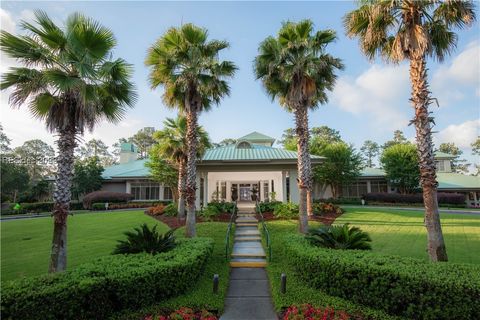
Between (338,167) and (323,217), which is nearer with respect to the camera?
(323,217)

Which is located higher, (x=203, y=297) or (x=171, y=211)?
(x=171, y=211)

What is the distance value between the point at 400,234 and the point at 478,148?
5801cm

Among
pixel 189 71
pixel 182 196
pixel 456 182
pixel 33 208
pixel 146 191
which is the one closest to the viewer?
pixel 189 71

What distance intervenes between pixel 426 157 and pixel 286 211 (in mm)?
10217

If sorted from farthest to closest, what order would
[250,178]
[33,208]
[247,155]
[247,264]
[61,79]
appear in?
1. [33,208]
2. [250,178]
3. [247,155]
4. [247,264]
5. [61,79]

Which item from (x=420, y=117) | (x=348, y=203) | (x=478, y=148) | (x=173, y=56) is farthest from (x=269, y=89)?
(x=478, y=148)

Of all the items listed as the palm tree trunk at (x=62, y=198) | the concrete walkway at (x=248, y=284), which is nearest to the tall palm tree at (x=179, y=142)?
the concrete walkway at (x=248, y=284)

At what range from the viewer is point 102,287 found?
5250 millimetres

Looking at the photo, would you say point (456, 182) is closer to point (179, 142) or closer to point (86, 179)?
point (179, 142)

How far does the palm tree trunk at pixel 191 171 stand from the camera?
38.8 ft

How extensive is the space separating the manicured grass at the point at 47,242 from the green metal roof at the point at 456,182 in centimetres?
3277

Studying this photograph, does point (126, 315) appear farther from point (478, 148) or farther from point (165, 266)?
point (478, 148)

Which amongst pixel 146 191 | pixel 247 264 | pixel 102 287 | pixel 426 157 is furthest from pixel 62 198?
pixel 146 191

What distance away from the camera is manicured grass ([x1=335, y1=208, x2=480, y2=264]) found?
32.2 ft
